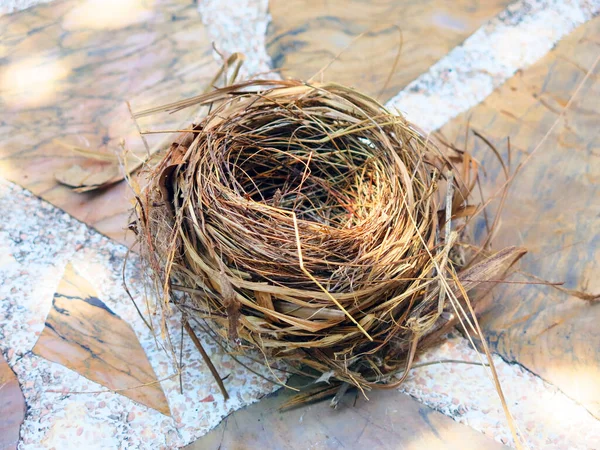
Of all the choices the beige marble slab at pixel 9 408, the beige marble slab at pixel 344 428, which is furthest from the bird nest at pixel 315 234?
the beige marble slab at pixel 9 408

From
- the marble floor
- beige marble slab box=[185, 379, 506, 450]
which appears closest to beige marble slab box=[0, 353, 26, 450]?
the marble floor

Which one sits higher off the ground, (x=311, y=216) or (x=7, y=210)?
(x=7, y=210)

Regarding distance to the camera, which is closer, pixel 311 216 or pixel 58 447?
pixel 58 447

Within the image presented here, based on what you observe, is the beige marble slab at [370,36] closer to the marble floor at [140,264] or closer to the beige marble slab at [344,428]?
the marble floor at [140,264]

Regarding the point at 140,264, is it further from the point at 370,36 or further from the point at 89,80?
the point at 370,36

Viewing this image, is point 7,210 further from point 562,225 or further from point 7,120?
point 562,225

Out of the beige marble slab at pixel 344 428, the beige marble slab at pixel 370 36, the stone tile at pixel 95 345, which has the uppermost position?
the beige marble slab at pixel 370 36

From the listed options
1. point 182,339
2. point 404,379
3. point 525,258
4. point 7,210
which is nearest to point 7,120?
point 7,210

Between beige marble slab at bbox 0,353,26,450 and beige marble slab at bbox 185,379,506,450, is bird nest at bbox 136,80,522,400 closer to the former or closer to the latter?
beige marble slab at bbox 185,379,506,450
